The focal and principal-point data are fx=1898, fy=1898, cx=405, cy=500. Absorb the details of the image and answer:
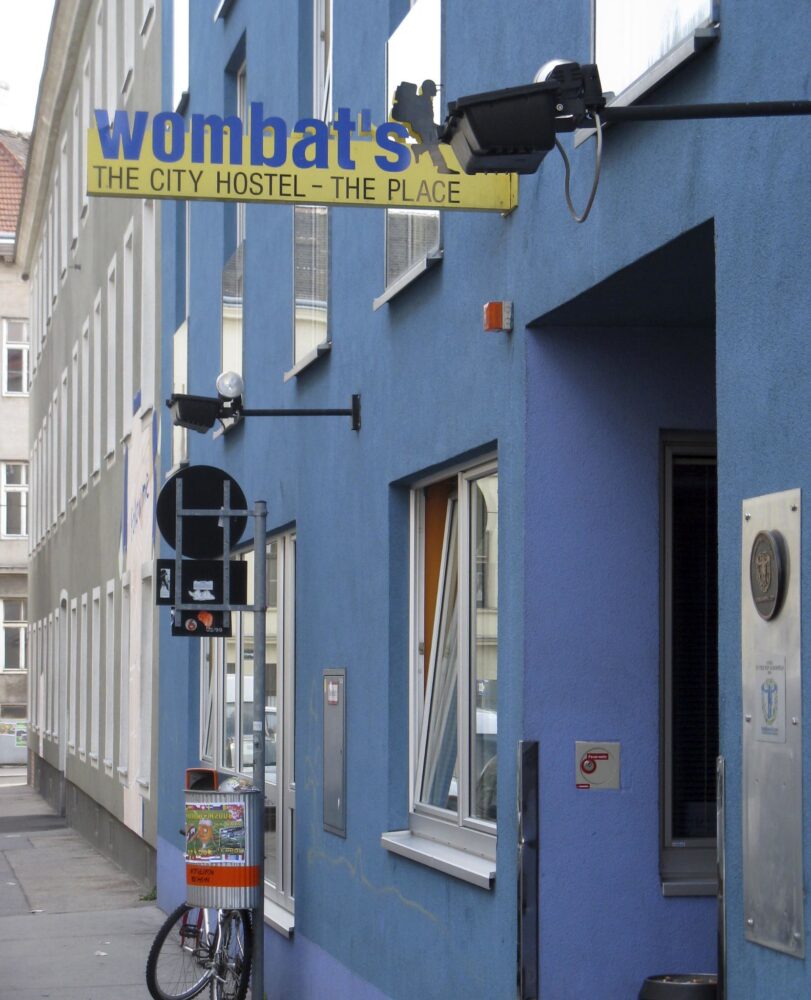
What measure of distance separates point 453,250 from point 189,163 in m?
1.52

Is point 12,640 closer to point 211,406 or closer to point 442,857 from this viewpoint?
point 211,406

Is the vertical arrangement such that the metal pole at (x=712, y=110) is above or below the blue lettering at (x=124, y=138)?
below

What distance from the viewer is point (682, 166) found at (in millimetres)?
5145

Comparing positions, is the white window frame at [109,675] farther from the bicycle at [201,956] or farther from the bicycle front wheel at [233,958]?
the bicycle front wheel at [233,958]

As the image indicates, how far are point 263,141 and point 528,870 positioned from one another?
270 centimetres

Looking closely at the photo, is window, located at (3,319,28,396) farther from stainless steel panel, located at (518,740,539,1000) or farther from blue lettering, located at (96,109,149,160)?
stainless steel panel, located at (518,740,539,1000)

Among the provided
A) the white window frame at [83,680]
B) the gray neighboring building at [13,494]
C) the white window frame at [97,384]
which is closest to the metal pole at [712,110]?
the white window frame at [97,384]

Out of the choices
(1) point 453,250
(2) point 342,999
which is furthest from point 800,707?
(2) point 342,999

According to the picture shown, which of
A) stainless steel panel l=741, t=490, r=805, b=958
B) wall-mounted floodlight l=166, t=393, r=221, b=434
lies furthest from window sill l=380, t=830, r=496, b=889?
wall-mounted floodlight l=166, t=393, r=221, b=434

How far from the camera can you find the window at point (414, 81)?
314 inches

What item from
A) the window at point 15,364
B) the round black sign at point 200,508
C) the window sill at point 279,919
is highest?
the window at point 15,364

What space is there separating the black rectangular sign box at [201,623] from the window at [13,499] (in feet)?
128

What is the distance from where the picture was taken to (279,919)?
1122cm

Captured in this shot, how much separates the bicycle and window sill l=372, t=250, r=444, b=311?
3673mm
